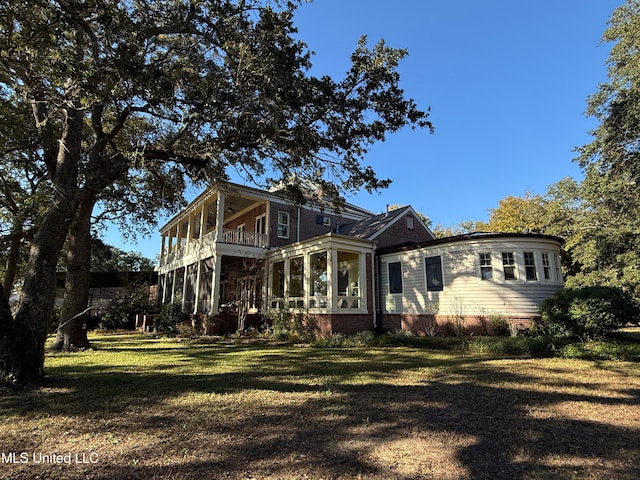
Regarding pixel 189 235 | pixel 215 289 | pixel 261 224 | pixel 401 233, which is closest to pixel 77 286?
pixel 215 289

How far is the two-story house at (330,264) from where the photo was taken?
45.2 feet

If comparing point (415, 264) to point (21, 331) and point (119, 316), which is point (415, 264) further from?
point (119, 316)

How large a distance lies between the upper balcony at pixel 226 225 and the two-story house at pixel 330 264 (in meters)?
0.06

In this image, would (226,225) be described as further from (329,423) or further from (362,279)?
(329,423)

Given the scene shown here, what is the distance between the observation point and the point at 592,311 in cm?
1005

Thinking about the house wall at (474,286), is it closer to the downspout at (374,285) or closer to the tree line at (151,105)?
the downspout at (374,285)

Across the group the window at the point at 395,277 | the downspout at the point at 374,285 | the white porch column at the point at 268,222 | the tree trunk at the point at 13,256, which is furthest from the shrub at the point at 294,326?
the tree trunk at the point at 13,256

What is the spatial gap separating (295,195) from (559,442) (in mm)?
8729

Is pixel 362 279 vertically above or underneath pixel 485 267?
underneath

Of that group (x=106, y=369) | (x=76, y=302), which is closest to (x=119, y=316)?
(x=76, y=302)

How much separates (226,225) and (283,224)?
7160 millimetres

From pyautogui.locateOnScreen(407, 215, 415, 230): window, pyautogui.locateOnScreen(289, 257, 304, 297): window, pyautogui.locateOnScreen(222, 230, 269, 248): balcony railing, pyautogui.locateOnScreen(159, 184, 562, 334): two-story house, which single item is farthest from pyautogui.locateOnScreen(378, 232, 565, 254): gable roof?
pyautogui.locateOnScreen(222, 230, 269, 248): balcony railing

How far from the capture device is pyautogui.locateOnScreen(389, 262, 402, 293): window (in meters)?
16.1

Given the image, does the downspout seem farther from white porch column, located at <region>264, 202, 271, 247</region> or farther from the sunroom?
white porch column, located at <region>264, 202, 271, 247</region>
